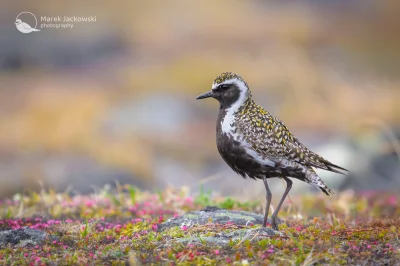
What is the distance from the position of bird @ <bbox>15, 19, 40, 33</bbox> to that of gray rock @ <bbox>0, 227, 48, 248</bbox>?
57.3 ft

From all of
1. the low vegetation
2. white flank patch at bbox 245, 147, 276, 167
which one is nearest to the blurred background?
the low vegetation

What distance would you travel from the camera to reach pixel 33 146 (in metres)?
19.3

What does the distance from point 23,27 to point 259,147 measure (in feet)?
62.9

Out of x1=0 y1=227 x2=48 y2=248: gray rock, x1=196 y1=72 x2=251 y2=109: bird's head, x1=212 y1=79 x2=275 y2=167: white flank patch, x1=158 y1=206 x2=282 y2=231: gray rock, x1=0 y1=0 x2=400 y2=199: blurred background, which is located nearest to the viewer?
x1=0 y1=227 x2=48 y2=248: gray rock

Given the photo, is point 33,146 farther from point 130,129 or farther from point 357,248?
point 357,248

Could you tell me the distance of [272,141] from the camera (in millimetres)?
8742

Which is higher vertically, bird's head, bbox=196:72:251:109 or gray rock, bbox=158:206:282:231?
bird's head, bbox=196:72:251:109

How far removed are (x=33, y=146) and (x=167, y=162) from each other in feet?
12.4

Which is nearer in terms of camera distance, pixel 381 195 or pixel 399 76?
pixel 381 195

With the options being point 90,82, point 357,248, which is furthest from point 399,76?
point 357,248

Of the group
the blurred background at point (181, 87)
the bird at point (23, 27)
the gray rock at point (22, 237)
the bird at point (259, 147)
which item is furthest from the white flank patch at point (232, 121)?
the bird at point (23, 27)

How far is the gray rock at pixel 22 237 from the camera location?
8258 mm

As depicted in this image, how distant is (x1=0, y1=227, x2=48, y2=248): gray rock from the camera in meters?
8.26

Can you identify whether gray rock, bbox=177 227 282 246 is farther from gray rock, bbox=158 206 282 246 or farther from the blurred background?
the blurred background
